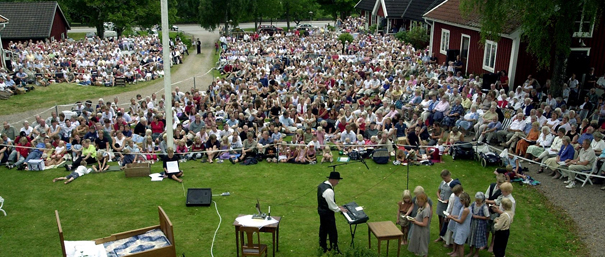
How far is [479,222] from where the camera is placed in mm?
8883

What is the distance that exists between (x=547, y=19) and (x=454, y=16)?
10542 mm

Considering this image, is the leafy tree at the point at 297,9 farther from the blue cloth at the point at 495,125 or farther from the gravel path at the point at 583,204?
the gravel path at the point at 583,204

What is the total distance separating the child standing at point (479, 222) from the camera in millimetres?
8781

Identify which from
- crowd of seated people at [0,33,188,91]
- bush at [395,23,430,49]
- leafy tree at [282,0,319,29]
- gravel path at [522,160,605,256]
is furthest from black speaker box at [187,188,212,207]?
leafy tree at [282,0,319,29]

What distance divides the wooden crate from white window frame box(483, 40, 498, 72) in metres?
15.4

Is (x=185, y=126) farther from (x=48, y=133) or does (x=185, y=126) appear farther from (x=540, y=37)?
(x=540, y=37)

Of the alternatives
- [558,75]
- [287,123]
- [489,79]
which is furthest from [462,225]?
[489,79]

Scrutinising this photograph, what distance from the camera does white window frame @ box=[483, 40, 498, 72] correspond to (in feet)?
70.9

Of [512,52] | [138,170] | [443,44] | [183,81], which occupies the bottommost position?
[138,170]

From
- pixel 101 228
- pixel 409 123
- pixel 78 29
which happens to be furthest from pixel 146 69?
pixel 78 29

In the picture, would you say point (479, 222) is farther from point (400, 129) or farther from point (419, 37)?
point (419, 37)

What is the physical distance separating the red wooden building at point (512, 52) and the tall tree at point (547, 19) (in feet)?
6.33

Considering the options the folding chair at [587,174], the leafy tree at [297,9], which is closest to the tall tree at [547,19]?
the folding chair at [587,174]

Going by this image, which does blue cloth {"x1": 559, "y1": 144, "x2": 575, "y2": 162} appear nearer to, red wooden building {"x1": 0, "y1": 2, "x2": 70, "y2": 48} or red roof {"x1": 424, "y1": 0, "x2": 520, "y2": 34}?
red roof {"x1": 424, "y1": 0, "x2": 520, "y2": 34}
